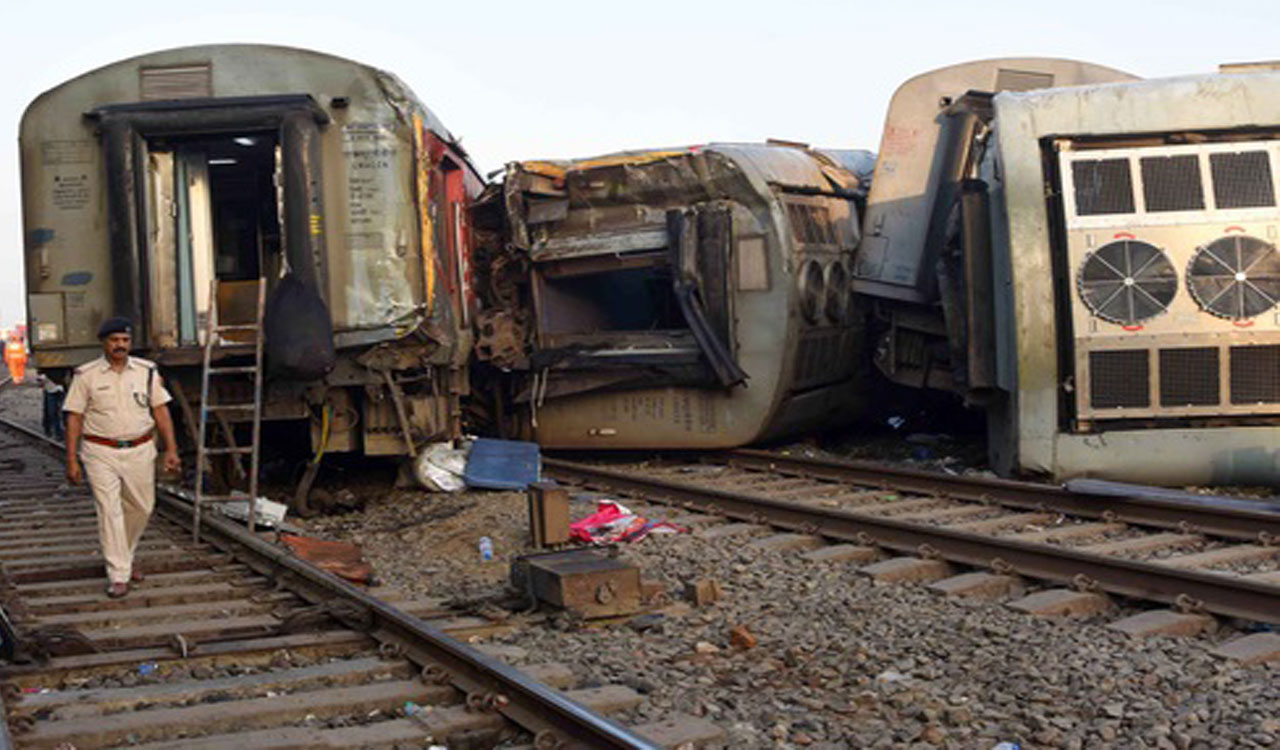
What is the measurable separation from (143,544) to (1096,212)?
712 cm

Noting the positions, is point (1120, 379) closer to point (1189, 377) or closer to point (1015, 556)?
point (1189, 377)

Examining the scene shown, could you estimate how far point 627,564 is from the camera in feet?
22.1

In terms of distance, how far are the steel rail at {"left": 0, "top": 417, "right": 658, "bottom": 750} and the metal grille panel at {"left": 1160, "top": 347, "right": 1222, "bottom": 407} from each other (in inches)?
253

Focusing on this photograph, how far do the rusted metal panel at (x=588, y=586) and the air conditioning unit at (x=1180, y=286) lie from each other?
16.4 ft

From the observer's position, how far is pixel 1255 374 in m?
10.1

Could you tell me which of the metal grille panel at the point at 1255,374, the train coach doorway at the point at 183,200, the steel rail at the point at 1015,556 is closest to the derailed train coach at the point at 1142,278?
the metal grille panel at the point at 1255,374

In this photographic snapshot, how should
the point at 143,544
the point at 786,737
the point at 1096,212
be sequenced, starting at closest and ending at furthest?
the point at 786,737 → the point at 143,544 → the point at 1096,212

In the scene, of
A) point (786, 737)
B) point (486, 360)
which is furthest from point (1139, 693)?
point (486, 360)

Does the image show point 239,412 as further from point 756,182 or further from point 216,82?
point 756,182

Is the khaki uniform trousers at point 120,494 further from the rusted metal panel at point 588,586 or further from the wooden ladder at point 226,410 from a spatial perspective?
the rusted metal panel at point 588,586

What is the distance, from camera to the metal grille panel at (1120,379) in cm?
1023

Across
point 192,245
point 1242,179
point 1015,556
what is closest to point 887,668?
point 1015,556

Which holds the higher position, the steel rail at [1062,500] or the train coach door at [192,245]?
the train coach door at [192,245]

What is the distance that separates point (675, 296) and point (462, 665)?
8.45 meters
